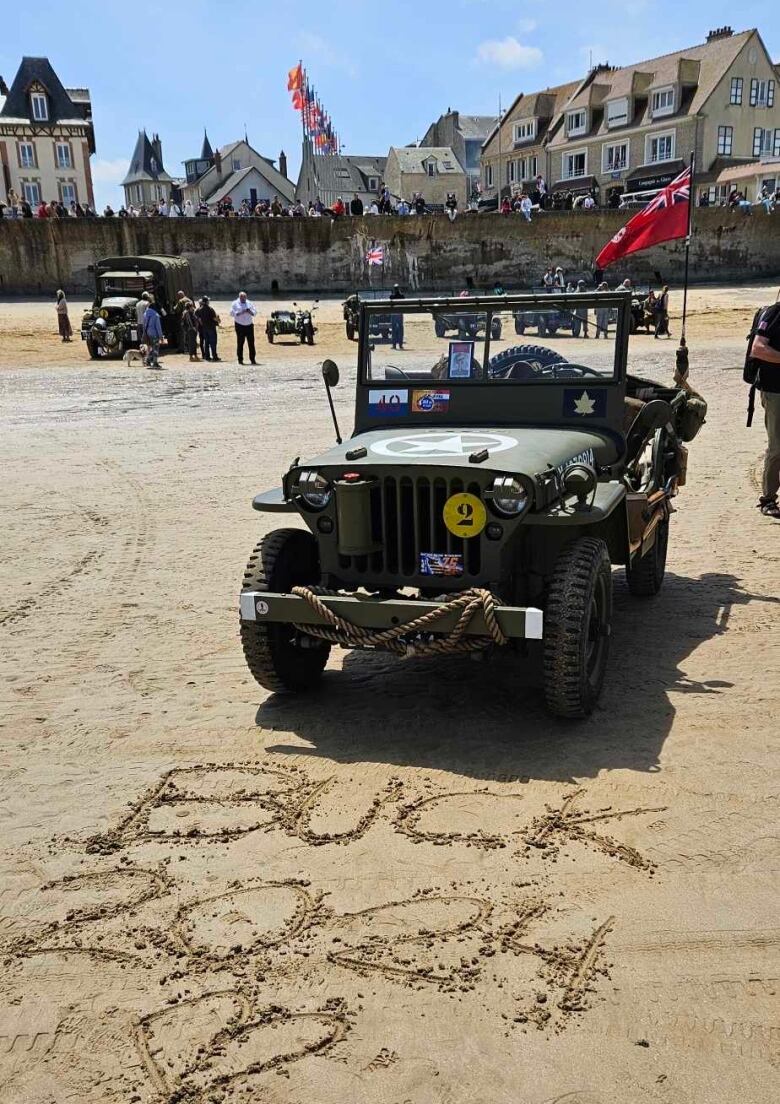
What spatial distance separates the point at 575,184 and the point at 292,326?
109 feet

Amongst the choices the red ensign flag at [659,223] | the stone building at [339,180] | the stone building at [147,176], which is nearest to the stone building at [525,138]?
the stone building at [339,180]

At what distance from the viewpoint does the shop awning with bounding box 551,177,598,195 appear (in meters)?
52.6

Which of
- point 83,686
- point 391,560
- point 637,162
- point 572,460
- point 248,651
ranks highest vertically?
point 637,162

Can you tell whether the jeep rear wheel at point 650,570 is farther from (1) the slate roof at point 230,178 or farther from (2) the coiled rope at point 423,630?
(1) the slate roof at point 230,178

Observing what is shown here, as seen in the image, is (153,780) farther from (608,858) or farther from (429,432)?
(429,432)

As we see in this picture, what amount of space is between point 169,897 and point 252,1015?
0.74 m

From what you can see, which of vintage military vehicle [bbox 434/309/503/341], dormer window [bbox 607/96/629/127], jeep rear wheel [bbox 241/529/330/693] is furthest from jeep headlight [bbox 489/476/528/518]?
dormer window [bbox 607/96/629/127]

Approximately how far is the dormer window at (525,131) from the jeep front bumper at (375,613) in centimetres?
5902

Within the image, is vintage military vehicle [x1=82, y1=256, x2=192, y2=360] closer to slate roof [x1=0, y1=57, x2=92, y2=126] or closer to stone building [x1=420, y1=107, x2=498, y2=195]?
slate roof [x1=0, y1=57, x2=92, y2=126]

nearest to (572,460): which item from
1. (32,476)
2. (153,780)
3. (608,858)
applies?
(608,858)

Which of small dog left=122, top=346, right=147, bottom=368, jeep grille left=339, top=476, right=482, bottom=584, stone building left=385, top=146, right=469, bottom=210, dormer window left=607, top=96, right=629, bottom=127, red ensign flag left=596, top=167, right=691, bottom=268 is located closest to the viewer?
jeep grille left=339, top=476, right=482, bottom=584

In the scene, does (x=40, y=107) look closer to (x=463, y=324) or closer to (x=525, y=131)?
(x=525, y=131)

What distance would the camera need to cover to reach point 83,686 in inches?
223

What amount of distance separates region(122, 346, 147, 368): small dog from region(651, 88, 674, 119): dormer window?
36.1 m
